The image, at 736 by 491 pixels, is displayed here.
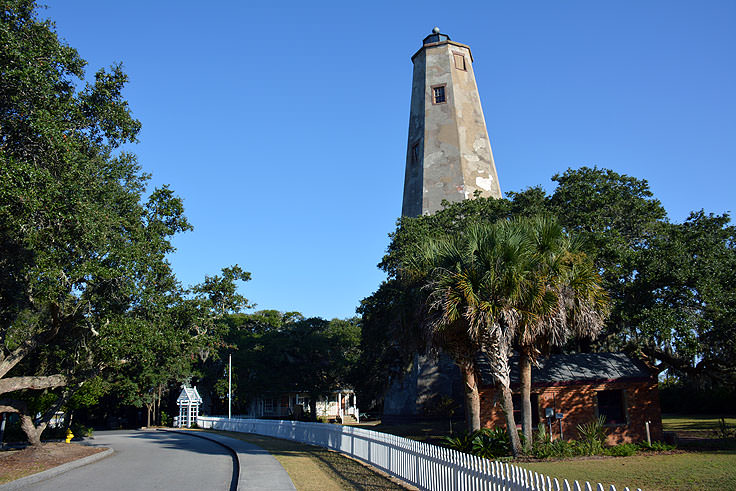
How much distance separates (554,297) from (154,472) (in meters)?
12.0

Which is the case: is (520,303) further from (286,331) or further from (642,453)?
(286,331)

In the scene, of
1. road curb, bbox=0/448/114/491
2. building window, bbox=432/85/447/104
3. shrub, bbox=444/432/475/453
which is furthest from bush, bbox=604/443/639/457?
building window, bbox=432/85/447/104

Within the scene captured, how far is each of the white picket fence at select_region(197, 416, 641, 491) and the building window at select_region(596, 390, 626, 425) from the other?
979cm

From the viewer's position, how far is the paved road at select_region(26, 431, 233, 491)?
43.5 feet

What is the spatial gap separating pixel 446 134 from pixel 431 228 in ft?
35.3

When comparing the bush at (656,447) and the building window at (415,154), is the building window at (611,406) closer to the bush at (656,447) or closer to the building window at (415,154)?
the bush at (656,447)

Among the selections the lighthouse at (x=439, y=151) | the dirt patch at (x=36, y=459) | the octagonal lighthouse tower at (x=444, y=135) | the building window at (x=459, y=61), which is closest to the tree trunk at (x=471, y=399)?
the dirt patch at (x=36, y=459)

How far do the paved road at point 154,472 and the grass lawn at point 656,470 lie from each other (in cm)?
820

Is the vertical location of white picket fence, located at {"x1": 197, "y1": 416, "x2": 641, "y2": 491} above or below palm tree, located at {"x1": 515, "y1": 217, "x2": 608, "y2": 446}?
below

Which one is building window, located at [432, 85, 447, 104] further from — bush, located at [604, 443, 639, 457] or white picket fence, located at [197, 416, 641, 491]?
bush, located at [604, 443, 639, 457]

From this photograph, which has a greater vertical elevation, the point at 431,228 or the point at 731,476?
the point at 431,228

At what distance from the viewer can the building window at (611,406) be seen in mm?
20781

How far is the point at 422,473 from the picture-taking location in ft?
35.4

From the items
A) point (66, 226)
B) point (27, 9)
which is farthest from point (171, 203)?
point (27, 9)
